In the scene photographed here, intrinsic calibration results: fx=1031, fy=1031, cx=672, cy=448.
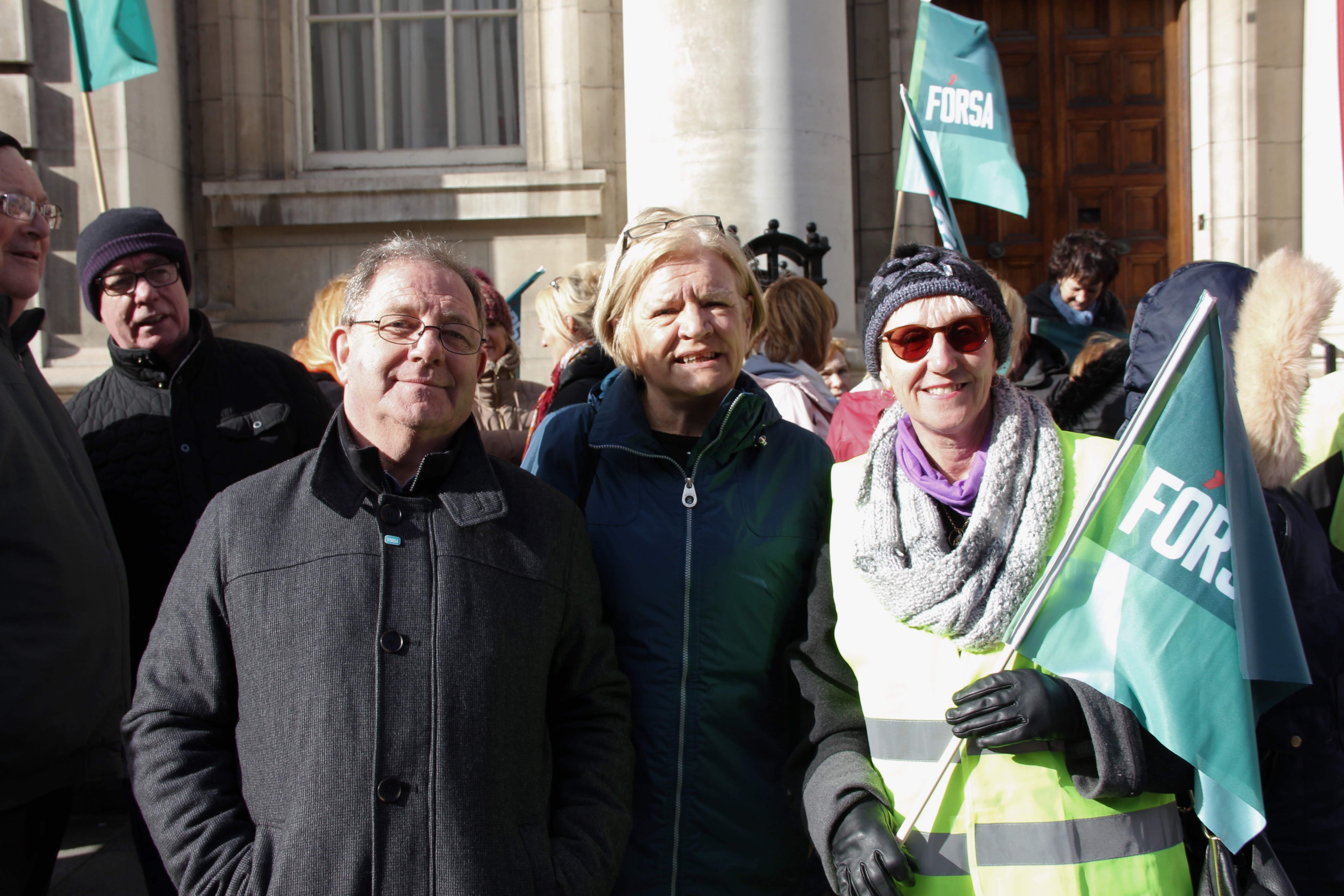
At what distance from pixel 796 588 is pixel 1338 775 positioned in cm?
114

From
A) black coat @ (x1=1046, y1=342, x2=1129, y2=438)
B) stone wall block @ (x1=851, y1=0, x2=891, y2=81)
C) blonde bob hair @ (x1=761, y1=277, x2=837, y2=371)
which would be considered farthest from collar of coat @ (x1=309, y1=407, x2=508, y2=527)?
stone wall block @ (x1=851, y1=0, x2=891, y2=81)

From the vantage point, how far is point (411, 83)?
778cm

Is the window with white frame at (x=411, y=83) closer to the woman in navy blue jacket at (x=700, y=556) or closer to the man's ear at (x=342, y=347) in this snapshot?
the woman in navy blue jacket at (x=700, y=556)

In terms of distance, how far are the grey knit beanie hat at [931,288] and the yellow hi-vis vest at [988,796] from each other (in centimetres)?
29

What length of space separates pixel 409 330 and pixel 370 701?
674mm

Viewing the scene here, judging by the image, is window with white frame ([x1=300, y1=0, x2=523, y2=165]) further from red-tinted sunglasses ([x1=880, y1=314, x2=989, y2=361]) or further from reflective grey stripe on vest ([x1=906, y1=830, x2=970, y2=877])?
reflective grey stripe on vest ([x1=906, y1=830, x2=970, y2=877])

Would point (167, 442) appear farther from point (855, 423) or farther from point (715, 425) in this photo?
point (855, 423)

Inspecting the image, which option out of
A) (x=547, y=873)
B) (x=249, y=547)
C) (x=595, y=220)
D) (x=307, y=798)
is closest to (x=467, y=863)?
(x=547, y=873)

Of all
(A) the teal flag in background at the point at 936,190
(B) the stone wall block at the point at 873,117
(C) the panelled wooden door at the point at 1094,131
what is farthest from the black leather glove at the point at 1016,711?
(C) the panelled wooden door at the point at 1094,131

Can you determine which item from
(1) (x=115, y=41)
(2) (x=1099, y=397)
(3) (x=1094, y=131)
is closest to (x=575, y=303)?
(2) (x=1099, y=397)

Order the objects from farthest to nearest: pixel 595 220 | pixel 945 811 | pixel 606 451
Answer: pixel 595 220 → pixel 606 451 → pixel 945 811

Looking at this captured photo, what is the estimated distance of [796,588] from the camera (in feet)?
7.09

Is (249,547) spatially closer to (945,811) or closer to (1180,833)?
(945,811)

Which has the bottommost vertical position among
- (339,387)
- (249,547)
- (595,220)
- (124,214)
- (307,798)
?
(307,798)
